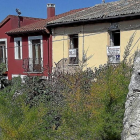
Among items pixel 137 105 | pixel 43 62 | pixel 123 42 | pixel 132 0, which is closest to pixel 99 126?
pixel 137 105

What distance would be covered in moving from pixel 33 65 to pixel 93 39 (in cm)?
433

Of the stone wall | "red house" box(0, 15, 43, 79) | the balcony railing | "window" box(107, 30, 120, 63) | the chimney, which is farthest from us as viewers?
the chimney

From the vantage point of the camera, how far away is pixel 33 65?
1437 centimetres

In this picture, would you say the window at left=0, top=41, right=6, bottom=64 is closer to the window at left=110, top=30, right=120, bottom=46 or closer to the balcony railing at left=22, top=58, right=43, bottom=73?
the balcony railing at left=22, top=58, right=43, bottom=73

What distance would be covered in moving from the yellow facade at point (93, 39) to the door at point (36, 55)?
5.12 ft

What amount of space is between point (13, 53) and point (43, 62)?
2875 mm

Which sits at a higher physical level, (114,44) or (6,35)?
(6,35)

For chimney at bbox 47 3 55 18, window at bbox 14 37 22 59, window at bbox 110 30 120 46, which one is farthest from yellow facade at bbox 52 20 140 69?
chimney at bbox 47 3 55 18

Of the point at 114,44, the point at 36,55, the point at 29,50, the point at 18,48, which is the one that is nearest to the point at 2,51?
the point at 18,48

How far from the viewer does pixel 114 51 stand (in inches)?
423

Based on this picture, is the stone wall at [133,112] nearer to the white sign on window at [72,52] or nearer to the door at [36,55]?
the white sign on window at [72,52]

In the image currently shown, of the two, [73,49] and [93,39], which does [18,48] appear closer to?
[73,49]

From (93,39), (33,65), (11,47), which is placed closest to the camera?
(93,39)

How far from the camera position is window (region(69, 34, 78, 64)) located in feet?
40.3
